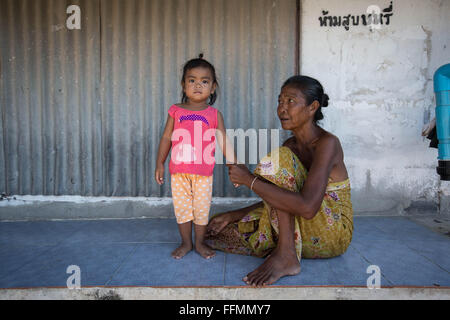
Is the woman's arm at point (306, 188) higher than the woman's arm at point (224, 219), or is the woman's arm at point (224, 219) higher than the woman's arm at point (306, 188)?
the woman's arm at point (306, 188)

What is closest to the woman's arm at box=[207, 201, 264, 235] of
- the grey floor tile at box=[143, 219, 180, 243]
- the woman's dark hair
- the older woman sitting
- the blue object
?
the older woman sitting

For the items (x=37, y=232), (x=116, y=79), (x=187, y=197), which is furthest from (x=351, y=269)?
(x=116, y=79)

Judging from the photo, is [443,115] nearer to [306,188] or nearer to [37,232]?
[306,188]

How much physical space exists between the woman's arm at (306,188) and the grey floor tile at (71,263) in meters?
1.09

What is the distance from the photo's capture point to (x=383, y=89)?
3498mm

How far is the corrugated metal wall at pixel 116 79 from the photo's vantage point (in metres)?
3.50

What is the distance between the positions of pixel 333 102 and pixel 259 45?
1024 millimetres

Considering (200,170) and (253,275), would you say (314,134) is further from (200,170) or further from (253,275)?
(253,275)

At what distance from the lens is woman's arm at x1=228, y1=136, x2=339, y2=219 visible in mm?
1900

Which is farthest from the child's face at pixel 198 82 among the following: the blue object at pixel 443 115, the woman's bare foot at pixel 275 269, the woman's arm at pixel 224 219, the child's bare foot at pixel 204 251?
the blue object at pixel 443 115

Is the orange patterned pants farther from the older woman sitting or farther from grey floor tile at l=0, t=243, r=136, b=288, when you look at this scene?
grey floor tile at l=0, t=243, r=136, b=288

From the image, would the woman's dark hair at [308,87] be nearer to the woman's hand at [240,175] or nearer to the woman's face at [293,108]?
the woman's face at [293,108]

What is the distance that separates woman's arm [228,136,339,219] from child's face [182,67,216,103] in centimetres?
66

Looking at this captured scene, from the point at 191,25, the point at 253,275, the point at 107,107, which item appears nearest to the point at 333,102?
the point at 191,25
